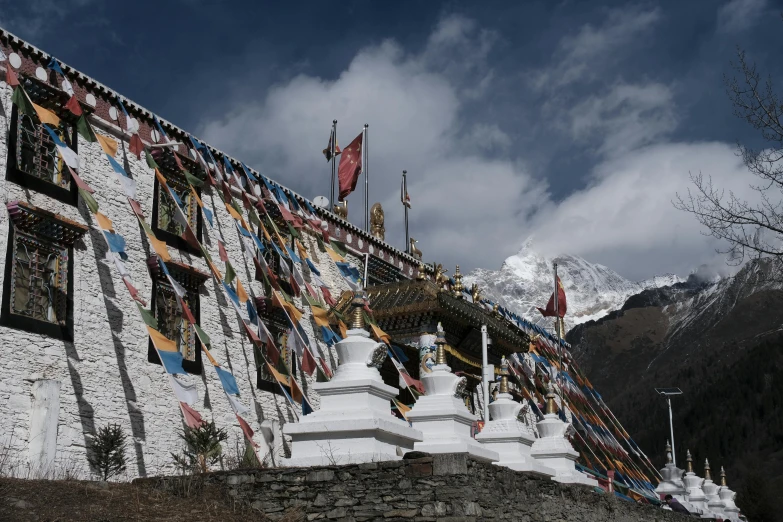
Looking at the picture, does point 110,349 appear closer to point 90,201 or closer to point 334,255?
point 90,201

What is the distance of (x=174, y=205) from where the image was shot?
18.2m

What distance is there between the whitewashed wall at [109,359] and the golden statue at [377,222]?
8.05 m

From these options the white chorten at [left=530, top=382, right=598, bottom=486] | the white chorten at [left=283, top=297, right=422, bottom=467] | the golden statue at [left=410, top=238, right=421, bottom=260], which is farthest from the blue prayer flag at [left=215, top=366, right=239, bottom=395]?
the golden statue at [left=410, top=238, right=421, bottom=260]

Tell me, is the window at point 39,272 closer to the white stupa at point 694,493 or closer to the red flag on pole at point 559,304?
the red flag on pole at point 559,304

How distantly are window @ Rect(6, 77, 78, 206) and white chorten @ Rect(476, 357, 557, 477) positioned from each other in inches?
305

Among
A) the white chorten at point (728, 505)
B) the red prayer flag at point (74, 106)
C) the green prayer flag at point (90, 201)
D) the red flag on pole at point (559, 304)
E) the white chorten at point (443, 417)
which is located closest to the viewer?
the white chorten at point (443, 417)

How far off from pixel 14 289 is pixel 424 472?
8.10 metres

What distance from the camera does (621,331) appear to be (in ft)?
554

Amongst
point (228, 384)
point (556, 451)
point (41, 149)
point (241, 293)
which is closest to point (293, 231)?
point (241, 293)

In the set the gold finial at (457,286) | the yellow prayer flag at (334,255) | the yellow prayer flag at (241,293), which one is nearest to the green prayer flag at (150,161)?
the yellow prayer flag at (241,293)

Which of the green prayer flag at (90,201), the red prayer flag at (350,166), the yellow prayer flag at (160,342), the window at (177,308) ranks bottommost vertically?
the yellow prayer flag at (160,342)

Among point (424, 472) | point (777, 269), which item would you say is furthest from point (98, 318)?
point (777, 269)

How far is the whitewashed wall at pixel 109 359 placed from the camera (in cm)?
1403

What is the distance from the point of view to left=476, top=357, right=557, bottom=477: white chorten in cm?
1314
